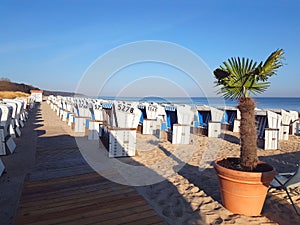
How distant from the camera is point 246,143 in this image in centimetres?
247

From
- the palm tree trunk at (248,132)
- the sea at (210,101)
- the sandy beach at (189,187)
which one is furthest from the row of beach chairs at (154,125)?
the palm tree trunk at (248,132)

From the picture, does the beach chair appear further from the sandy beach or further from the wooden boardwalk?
the wooden boardwalk

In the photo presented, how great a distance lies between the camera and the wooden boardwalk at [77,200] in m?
2.24

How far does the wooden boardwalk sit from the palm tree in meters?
1.09

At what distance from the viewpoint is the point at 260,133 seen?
709 cm

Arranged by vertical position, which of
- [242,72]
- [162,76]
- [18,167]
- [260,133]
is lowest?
[18,167]

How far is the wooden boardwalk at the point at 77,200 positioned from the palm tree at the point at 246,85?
109 cm

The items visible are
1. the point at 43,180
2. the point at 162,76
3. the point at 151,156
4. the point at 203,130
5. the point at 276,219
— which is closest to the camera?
the point at 276,219

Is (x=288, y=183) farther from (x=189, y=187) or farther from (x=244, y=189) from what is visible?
(x=189, y=187)

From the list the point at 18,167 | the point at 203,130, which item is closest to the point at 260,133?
the point at 203,130

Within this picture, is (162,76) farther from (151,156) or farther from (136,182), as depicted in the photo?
(136,182)

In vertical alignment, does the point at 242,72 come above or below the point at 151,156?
above

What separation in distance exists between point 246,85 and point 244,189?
104 centimetres

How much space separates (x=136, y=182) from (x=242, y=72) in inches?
75.1
